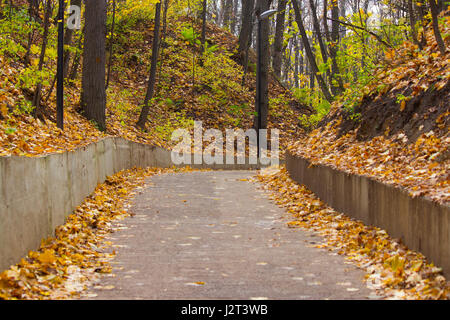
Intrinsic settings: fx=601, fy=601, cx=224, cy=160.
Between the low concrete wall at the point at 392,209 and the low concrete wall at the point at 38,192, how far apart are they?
12.4 feet

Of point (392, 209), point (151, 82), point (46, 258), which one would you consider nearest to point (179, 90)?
point (151, 82)

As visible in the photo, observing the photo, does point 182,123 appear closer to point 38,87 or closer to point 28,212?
point 38,87

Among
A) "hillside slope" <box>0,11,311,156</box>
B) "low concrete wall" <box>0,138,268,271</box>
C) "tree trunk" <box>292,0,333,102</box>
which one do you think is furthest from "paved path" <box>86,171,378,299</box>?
"tree trunk" <box>292,0,333,102</box>

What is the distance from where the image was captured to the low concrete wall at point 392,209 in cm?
518

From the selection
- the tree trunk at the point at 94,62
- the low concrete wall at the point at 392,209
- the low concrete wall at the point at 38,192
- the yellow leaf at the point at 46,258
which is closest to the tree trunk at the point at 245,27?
the tree trunk at the point at 94,62

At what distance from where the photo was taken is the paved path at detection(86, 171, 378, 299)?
17.2 feet

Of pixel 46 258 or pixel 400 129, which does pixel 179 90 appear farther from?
pixel 46 258

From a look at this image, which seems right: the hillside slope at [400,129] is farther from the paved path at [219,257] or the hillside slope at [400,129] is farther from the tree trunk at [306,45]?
the tree trunk at [306,45]

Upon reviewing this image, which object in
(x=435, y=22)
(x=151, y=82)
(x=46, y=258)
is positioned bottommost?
(x=46, y=258)

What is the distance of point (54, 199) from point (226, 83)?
26532 millimetres

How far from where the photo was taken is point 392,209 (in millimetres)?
6613

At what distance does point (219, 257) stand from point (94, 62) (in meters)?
12.6

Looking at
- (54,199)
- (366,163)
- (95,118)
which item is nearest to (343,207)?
(366,163)
